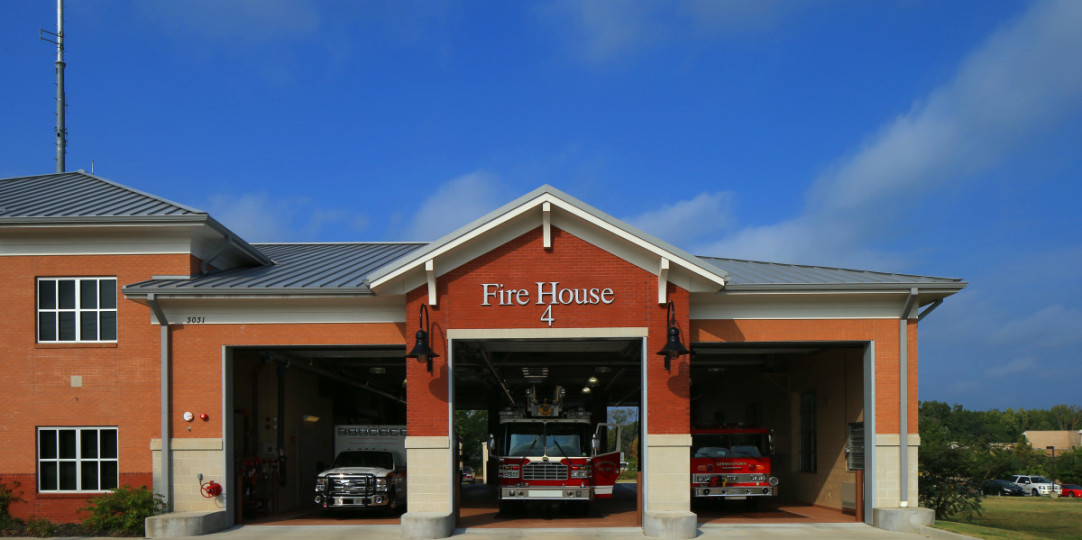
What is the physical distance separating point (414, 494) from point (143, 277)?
7.96 m

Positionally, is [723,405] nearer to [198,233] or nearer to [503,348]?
[503,348]

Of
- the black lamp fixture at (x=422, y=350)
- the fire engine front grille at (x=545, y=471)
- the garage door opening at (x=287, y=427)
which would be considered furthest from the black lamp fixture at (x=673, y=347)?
the garage door opening at (x=287, y=427)

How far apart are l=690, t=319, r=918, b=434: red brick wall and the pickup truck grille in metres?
8.58

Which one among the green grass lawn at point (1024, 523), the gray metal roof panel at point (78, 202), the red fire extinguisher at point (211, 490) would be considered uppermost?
the gray metal roof panel at point (78, 202)

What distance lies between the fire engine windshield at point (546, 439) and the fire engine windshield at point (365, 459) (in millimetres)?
3722

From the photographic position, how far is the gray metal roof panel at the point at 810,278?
62.3ft

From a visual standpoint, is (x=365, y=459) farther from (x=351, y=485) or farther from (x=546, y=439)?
(x=546, y=439)

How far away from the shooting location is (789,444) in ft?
90.0

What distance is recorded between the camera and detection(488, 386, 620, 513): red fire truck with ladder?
70.1 ft

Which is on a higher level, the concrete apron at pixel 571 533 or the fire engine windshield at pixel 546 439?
the fire engine windshield at pixel 546 439

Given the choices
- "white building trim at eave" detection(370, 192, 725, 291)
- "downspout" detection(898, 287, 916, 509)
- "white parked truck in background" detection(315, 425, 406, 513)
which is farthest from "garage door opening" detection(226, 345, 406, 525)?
"downspout" detection(898, 287, 916, 509)

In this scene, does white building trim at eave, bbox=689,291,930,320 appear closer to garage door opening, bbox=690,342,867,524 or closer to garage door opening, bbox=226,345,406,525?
garage door opening, bbox=690,342,867,524

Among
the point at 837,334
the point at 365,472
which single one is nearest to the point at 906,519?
the point at 837,334

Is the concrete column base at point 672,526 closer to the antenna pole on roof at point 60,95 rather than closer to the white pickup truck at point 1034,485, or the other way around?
the antenna pole on roof at point 60,95
